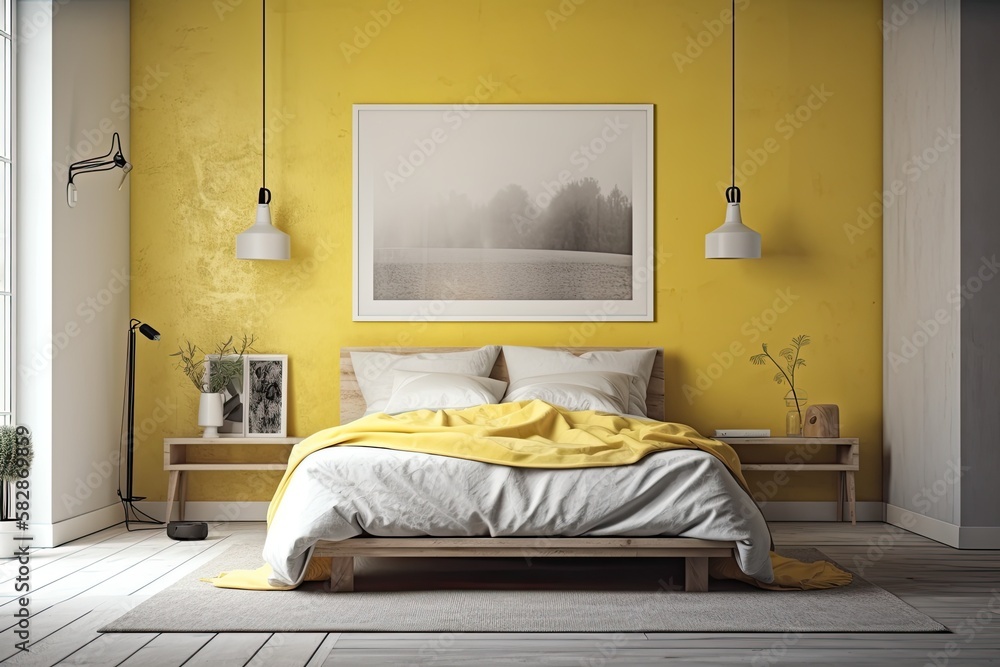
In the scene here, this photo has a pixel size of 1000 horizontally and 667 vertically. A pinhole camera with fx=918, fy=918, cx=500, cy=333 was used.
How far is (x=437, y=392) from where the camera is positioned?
4.79m

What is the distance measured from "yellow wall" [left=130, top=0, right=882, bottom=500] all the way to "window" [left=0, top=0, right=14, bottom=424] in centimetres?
100

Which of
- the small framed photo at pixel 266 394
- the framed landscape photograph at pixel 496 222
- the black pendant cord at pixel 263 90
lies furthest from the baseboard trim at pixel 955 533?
the black pendant cord at pixel 263 90

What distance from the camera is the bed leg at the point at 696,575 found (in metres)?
3.51

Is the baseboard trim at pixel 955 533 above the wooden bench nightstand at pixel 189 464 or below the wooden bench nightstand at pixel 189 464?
below

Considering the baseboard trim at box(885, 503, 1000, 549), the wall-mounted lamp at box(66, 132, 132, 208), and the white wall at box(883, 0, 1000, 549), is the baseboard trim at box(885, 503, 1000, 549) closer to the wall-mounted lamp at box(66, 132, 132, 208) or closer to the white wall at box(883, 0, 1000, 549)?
the white wall at box(883, 0, 1000, 549)

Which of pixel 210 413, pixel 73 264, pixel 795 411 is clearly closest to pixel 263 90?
pixel 73 264

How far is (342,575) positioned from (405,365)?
72.3 inches

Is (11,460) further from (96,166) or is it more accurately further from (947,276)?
(947,276)

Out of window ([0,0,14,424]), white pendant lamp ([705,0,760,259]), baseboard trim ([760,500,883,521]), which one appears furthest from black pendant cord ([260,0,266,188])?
baseboard trim ([760,500,883,521])

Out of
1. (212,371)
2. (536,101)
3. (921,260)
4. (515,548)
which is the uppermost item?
(536,101)

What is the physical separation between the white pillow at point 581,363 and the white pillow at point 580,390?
0.09 meters

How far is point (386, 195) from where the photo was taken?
17.9 feet

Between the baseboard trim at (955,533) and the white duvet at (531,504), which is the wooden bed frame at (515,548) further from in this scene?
the baseboard trim at (955,533)

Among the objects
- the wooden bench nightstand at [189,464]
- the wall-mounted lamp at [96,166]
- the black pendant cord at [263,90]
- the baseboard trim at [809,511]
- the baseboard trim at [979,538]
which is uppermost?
the black pendant cord at [263,90]
